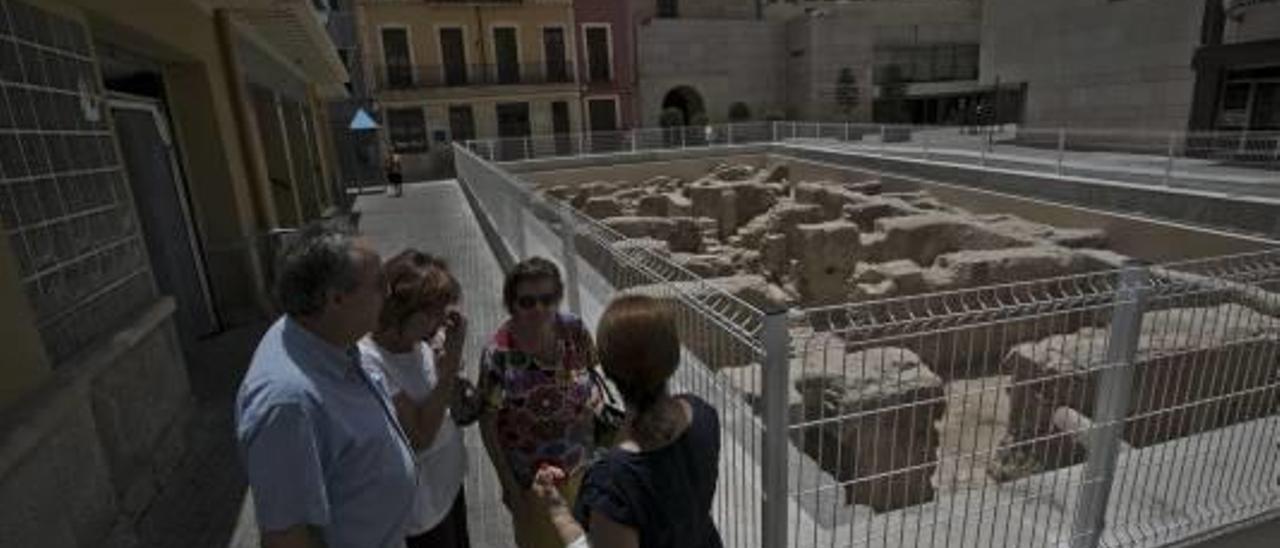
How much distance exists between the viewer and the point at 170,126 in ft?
24.6

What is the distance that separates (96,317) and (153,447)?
900 millimetres

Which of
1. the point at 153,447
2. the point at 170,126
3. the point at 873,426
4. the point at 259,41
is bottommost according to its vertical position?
the point at 153,447

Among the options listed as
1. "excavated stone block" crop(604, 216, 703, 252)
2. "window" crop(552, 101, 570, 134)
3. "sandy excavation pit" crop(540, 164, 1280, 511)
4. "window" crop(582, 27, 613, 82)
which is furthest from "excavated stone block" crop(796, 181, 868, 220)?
"window" crop(582, 27, 613, 82)

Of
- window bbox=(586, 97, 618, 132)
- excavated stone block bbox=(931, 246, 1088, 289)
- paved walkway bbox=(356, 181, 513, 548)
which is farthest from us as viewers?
window bbox=(586, 97, 618, 132)

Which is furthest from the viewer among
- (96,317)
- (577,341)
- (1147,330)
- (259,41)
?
(259,41)

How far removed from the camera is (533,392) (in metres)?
2.62

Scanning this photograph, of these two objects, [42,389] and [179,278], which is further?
[179,278]

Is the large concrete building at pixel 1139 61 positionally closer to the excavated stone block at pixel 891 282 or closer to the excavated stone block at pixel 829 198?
the excavated stone block at pixel 829 198

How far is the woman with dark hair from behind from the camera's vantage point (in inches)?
69.8

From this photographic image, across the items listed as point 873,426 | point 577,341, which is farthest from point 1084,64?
point 577,341

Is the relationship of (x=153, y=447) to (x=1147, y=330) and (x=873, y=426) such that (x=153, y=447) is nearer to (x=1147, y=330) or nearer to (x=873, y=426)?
(x=873, y=426)

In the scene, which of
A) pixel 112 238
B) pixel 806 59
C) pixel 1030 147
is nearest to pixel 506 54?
pixel 806 59

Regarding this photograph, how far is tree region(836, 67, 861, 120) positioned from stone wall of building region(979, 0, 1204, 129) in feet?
41.5

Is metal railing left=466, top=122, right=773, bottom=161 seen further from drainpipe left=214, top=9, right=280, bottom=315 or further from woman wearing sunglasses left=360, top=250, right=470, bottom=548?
woman wearing sunglasses left=360, top=250, right=470, bottom=548
